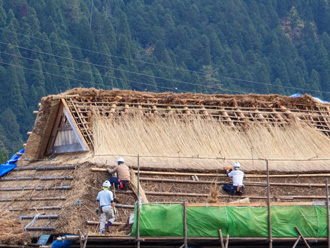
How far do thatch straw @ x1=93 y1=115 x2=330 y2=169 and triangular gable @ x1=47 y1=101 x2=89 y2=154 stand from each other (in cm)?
67

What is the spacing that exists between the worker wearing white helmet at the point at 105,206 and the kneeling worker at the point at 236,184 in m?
4.46

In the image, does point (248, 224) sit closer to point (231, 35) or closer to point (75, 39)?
point (75, 39)

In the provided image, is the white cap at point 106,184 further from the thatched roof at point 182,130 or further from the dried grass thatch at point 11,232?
the dried grass thatch at point 11,232

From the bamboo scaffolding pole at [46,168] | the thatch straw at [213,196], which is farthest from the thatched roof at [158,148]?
the thatch straw at [213,196]

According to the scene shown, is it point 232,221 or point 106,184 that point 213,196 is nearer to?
point 232,221

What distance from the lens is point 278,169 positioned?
2923 cm

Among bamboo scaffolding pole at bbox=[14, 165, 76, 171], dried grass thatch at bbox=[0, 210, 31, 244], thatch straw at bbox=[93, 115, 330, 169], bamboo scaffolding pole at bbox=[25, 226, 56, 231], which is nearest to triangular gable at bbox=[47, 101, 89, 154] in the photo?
thatch straw at bbox=[93, 115, 330, 169]

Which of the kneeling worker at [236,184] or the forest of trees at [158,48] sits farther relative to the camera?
the forest of trees at [158,48]

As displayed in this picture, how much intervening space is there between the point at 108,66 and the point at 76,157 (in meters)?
77.8

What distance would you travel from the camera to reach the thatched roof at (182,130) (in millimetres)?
28516

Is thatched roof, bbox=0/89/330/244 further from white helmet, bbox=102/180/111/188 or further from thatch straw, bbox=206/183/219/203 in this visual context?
thatch straw, bbox=206/183/219/203

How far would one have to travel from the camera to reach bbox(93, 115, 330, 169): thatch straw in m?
28.4

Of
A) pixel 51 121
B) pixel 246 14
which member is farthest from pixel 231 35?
pixel 51 121

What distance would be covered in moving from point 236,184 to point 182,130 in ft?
11.1
